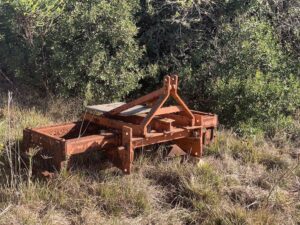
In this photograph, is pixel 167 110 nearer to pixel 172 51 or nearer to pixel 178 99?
pixel 178 99

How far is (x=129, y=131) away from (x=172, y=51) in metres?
3.78

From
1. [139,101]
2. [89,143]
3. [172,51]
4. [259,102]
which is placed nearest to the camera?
[89,143]

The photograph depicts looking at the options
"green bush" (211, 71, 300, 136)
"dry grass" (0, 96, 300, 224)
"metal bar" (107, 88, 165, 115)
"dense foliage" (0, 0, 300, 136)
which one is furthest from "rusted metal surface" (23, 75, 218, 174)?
"dense foliage" (0, 0, 300, 136)

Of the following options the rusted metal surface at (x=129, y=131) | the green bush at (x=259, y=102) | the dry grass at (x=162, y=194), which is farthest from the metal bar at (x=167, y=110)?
the green bush at (x=259, y=102)

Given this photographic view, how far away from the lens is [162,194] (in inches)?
180

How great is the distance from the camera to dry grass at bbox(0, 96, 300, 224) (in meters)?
4.05

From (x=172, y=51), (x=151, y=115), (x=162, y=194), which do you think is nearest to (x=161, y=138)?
(x=151, y=115)

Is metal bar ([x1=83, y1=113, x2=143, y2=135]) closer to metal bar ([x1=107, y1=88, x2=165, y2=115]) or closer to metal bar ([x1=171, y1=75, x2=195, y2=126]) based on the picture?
metal bar ([x1=107, y1=88, x2=165, y2=115])

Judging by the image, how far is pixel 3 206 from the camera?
13.0ft

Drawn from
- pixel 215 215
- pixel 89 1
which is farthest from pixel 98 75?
pixel 215 215

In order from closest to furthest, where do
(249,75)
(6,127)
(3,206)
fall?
(3,206), (6,127), (249,75)

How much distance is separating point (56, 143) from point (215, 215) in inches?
64.0

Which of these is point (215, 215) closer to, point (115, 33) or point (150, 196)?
point (150, 196)

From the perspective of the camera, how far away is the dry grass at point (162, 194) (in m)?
4.05
